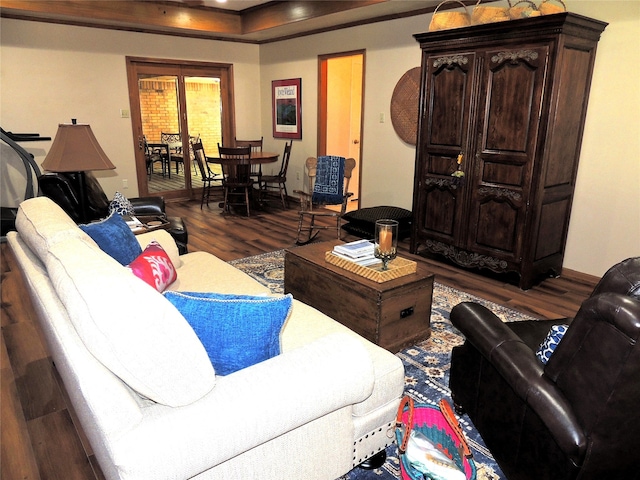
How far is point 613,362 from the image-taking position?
112 centimetres

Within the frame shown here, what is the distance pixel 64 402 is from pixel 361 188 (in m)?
4.28

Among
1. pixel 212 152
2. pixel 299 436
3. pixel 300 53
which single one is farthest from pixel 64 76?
pixel 299 436

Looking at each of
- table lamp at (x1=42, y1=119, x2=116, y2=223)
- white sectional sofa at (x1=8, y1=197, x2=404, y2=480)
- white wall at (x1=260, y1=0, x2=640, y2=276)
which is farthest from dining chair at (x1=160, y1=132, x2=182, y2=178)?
white sectional sofa at (x1=8, y1=197, x2=404, y2=480)

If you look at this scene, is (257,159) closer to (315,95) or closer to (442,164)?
(315,95)

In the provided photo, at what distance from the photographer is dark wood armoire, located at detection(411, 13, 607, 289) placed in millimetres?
3211

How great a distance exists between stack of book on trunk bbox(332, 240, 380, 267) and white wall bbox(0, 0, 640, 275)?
2189mm

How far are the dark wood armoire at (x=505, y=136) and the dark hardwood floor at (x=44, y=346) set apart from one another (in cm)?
24

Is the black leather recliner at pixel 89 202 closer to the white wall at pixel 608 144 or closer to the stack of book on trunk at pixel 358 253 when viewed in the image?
the stack of book on trunk at pixel 358 253

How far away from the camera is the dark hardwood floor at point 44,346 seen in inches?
71.0

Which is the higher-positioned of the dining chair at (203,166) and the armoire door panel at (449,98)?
the armoire door panel at (449,98)

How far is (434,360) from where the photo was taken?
250 centimetres

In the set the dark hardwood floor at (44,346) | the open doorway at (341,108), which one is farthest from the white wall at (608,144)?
the open doorway at (341,108)

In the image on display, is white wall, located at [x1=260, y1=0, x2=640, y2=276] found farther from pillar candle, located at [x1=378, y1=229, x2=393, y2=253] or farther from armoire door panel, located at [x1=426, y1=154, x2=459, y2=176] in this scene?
pillar candle, located at [x1=378, y1=229, x2=393, y2=253]

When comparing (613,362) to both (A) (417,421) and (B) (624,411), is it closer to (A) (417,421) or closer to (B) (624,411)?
(B) (624,411)
